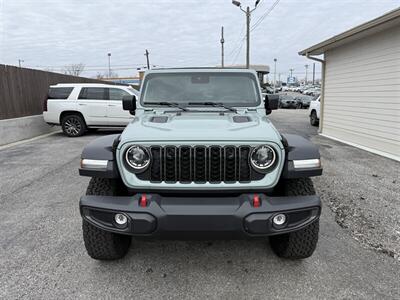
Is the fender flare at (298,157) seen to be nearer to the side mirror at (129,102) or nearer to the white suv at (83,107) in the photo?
the side mirror at (129,102)

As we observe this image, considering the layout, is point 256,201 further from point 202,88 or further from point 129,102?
point 129,102

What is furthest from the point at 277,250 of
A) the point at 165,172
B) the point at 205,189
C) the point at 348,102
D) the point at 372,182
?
the point at 348,102

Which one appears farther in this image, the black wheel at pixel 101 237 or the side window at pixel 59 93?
the side window at pixel 59 93

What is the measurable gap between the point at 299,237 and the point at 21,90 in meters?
10.9

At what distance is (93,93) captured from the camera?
35.7ft

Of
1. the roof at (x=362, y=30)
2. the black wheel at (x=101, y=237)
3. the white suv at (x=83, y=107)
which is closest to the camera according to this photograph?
the black wheel at (x=101, y=237)

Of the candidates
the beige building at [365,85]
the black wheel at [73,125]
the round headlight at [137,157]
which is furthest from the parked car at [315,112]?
the round headlight at [137,157]

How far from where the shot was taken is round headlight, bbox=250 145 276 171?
2457mm

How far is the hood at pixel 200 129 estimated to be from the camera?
8.01 ft

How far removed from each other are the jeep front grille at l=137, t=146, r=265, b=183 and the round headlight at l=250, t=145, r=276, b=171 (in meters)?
0.05

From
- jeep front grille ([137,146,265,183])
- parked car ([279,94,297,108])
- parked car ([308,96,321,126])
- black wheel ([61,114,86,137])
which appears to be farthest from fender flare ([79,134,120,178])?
parked car ([279,94,297,108])

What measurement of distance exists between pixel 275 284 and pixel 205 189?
103 cm

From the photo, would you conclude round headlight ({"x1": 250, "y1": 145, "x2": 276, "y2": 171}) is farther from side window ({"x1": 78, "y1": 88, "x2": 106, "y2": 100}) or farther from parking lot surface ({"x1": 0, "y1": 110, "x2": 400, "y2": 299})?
side window ({"x1": 78, "y1": 88, "x2": 106, "y2": 100})

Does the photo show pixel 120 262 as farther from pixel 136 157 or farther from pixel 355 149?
pixel 355 149
